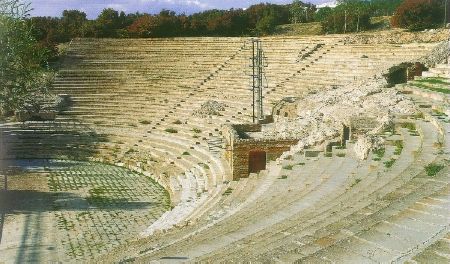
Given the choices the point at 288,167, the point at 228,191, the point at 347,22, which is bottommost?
the point at 228,191

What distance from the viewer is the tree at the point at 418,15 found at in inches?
1316

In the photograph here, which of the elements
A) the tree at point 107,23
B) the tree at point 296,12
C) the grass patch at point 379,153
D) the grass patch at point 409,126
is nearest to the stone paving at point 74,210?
the grass patch at point 379,153

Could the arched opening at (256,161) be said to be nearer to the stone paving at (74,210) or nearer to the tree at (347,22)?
the stone paving at (74,210)

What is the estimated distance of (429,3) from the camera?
34406mm

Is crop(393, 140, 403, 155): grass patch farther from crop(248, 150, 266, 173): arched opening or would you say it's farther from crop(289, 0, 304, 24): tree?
crop(289, 0, 304, 24): tree

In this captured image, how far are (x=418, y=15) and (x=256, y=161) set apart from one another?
22.9 meters

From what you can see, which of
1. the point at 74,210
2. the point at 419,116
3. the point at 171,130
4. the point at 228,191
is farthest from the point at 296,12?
the point at 228,191

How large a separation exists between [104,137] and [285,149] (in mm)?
11660

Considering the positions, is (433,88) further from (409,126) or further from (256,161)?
(256,161)

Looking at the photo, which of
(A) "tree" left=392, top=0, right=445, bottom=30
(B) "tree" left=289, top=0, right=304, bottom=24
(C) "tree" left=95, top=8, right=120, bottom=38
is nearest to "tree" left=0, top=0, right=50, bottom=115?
(C) "tree" left=95, top=8, right=120, bottom=38

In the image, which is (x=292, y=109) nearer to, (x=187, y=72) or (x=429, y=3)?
(x=187, y=72)

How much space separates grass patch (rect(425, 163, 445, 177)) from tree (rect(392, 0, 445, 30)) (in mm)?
26660

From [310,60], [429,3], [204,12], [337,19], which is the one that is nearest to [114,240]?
Result: [310,60]

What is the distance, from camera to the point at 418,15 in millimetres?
33562
